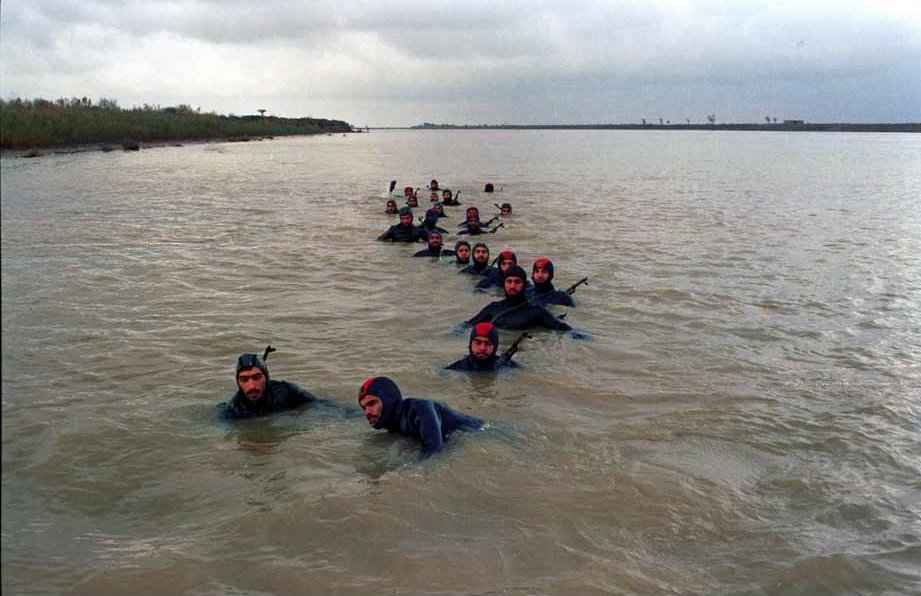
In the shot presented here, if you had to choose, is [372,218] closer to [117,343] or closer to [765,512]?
[117,343]

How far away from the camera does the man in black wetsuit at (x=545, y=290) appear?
1210 cm

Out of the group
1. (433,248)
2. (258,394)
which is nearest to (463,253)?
(433,248)

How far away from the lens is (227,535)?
17.4ft

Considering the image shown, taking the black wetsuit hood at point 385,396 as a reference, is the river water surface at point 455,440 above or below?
below

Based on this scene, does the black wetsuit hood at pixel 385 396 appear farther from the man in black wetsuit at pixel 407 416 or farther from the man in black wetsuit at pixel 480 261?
the man in black wetsuit at pixel 480 261

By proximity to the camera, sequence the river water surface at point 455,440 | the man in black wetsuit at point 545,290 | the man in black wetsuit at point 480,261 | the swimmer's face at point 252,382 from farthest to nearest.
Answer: the man in black wetsuit at point 480,261 → the man in black wetsuit at point 545,290 → the swimmer's face at point 252,382 → the river water surface at point 455,440

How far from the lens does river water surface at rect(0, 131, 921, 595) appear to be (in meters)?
4.86

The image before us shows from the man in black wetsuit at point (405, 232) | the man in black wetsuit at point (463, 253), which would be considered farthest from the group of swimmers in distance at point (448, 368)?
the man in black wetsuit at point (405, 232)

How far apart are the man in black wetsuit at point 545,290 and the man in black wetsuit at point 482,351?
3.24m

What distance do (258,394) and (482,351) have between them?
260 cm

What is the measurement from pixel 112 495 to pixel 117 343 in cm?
458

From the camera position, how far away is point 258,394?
7270 mm

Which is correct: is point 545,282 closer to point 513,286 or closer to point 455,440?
point 513,286

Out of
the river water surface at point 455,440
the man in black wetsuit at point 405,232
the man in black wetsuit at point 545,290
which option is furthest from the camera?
the man in black wetsuit at point 405,232
